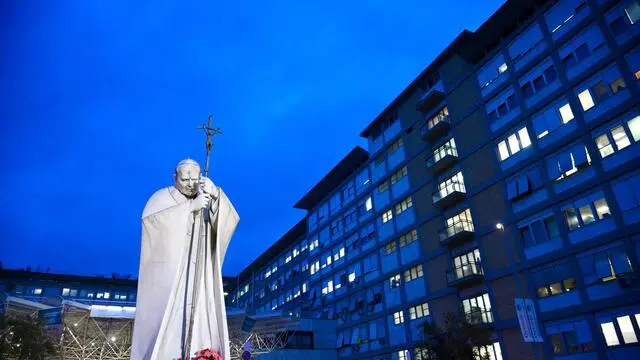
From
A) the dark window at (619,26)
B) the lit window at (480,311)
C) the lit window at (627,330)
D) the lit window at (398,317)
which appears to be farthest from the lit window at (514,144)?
the lit window at (398,317)

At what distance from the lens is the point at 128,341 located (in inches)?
1359

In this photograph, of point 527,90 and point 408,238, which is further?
point 408,238

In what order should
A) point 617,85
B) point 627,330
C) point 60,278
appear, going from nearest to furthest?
point 627,330 → point 617,85 → point 60,278

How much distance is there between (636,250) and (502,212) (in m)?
9.80

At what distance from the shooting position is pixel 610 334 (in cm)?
2561

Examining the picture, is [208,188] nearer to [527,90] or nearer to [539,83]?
[539,83]

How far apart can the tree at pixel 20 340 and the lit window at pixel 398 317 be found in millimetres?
29176

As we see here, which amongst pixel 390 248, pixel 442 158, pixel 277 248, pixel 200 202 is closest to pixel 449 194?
pixel 442 158

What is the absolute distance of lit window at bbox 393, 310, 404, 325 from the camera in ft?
142

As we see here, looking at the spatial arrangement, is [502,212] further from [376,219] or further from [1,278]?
[1,278]

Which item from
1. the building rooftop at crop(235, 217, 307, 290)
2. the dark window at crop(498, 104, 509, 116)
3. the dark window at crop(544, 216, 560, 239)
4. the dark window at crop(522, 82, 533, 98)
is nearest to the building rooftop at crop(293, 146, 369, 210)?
the building rooftop at crop(235, 217, 307, 290)

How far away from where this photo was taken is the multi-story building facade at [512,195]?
2648 cm

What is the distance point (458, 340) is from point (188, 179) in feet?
92.4

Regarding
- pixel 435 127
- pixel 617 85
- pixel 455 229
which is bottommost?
pixel 455 229
